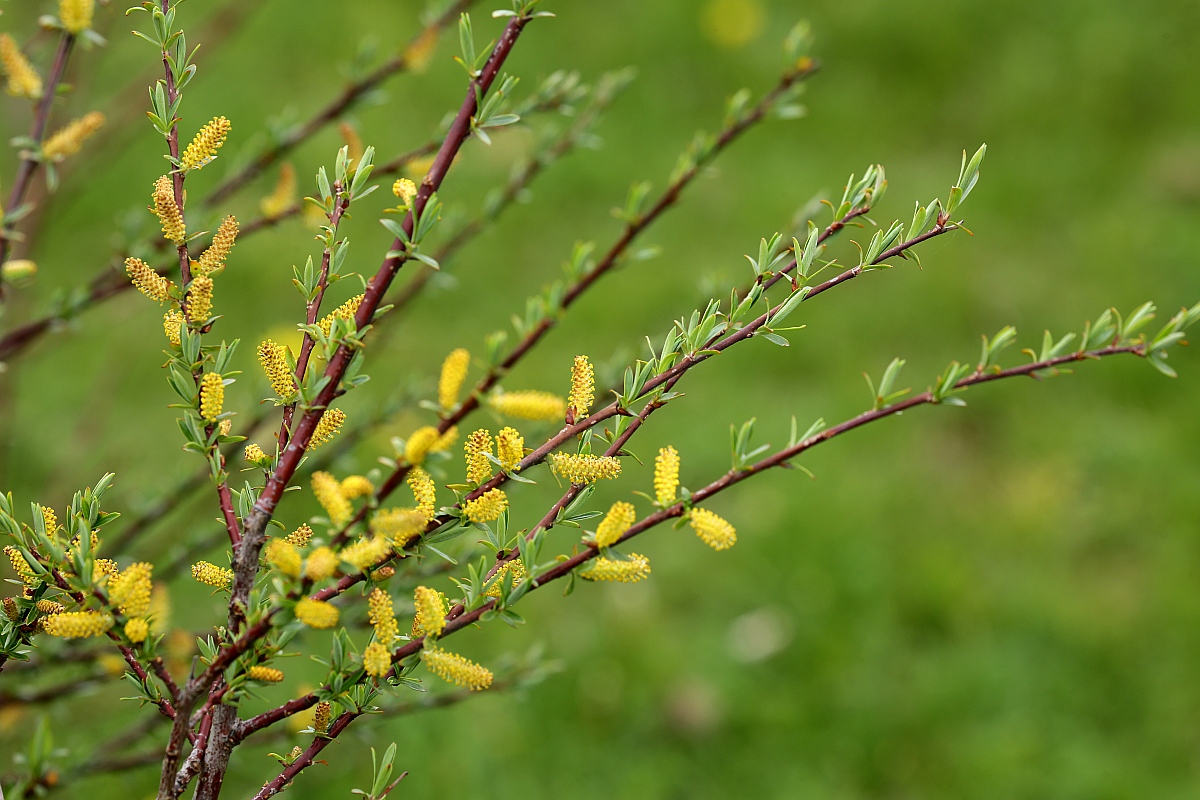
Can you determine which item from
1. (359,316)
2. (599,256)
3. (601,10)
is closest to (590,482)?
(359,316)

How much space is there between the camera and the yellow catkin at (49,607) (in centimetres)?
101

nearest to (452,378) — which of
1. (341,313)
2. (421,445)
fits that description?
(421,445)

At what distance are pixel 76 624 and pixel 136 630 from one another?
0.17 ft

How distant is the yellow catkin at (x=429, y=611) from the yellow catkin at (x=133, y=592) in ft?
0.83

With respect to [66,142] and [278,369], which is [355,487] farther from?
[66,142]

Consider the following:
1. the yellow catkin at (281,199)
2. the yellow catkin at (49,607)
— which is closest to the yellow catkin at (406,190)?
the yellow catkin at (49,607)

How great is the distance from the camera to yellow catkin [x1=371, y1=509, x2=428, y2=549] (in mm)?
905

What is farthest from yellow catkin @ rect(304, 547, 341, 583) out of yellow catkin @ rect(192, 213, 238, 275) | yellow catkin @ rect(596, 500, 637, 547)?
yellow catkin @ rect(192, 213, 238, 275)

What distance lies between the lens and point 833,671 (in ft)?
10.5

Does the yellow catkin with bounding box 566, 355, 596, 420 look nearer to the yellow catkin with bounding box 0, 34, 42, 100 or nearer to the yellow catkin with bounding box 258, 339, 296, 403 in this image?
the yellow catkin with bounding box 258, 339, 296, 403

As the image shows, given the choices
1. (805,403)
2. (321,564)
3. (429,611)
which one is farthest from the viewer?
(805,403)

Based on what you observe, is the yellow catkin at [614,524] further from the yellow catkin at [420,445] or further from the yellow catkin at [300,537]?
the yellow catkin at [300,537]

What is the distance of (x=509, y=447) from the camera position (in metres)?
1.00

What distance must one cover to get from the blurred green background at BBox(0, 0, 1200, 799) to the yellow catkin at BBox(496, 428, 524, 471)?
0.85 m
